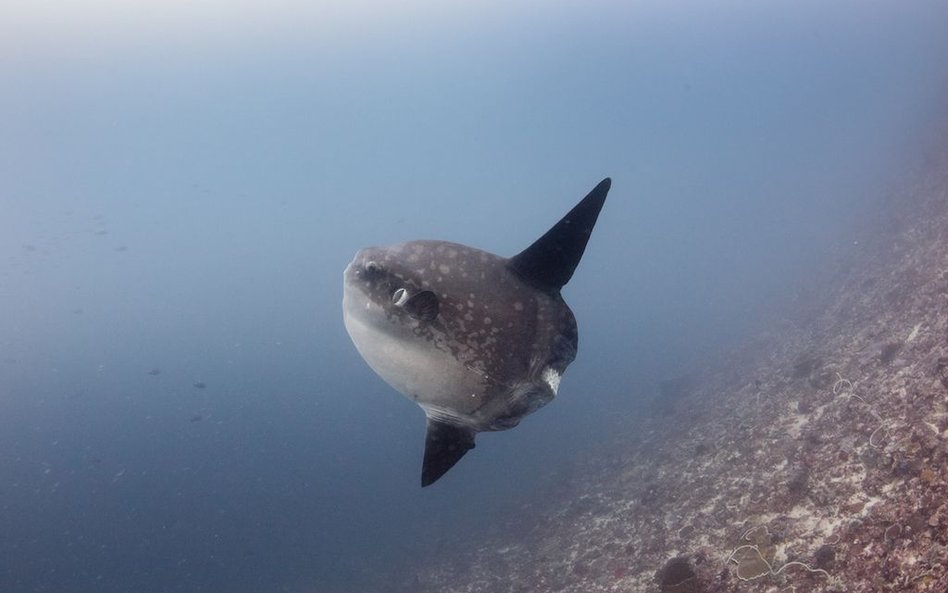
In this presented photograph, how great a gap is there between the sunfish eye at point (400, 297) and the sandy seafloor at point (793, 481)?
5.87 metres

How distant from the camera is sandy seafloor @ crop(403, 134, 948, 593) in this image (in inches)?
252

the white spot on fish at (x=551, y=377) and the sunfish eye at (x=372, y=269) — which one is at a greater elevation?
the sunfish eye at (x=372, y=269)

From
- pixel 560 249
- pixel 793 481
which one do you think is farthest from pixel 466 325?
pixel 793 481

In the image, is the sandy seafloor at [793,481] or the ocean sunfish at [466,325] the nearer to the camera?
the ocean sunfish at [466,325]

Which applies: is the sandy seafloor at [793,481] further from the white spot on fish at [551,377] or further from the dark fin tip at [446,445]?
the dark fin tip at [446,445]

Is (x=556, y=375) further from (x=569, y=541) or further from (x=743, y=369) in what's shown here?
(x=743, y=369)

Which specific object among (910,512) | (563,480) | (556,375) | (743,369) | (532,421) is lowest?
(532,421)

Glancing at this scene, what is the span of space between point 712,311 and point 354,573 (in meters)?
37.3

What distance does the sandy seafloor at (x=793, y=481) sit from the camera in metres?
6.41

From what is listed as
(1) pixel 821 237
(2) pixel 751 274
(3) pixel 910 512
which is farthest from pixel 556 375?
(2) pixel 751 274

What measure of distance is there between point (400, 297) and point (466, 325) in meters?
0.45

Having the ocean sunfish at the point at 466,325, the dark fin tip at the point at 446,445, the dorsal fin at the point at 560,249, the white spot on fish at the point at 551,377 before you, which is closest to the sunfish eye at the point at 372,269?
the ocean sunfish at the point at 466,325

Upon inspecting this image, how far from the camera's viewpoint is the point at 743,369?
63.8ft

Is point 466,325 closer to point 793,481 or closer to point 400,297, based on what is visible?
point 400,297
